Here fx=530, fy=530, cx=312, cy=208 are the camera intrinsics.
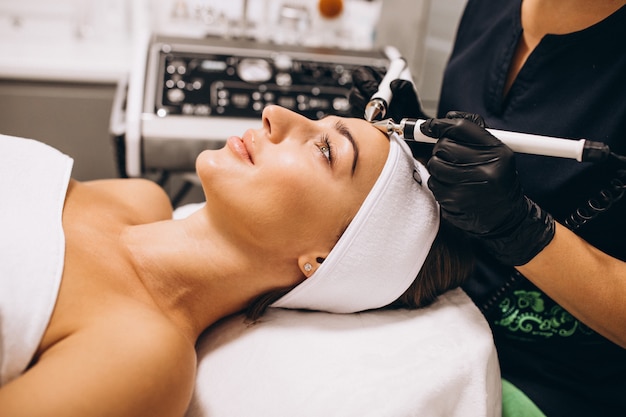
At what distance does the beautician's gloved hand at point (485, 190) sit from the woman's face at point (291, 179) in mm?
194

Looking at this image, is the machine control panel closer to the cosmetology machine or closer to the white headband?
the cosmetology machine

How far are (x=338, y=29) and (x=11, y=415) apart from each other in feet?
6.99

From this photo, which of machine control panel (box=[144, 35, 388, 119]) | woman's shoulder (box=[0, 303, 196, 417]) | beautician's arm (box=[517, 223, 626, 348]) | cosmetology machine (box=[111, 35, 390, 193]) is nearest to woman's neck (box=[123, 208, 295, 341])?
woman's shoulder (box=[0, 303, 196, 417])

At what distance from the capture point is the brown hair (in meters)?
1.19

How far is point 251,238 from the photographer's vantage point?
111 centimetres

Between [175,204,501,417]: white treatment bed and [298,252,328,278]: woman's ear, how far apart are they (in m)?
0.11

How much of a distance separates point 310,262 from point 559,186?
0.56 metres

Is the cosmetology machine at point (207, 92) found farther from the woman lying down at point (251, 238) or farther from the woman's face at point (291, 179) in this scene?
the woman's face at point (291, 179)

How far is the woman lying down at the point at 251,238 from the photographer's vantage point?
97 centimetres

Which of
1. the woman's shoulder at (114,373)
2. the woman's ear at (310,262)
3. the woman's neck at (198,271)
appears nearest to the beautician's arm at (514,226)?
the woman's ear at (310,262)

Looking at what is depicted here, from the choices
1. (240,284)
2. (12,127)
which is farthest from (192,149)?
(12,127)

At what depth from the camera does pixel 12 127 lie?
2.12m

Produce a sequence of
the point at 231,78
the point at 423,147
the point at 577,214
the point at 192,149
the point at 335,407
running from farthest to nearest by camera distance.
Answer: the point at 231,78 → the point at 192,149 → the point at 423,147 → the point at 577,214 → the point at 335,407

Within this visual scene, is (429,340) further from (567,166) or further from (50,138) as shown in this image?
(50,138)
